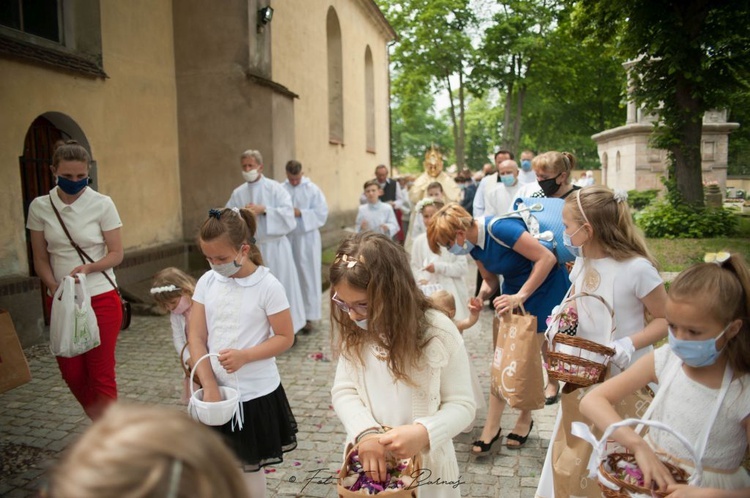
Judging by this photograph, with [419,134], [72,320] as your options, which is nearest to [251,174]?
[72,320]

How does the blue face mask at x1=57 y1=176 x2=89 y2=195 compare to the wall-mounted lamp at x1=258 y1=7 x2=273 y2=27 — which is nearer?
the blue face mask at x1=57 y1=176 x2=89 y2=195

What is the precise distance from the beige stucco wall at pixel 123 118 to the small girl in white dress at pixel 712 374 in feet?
23.2

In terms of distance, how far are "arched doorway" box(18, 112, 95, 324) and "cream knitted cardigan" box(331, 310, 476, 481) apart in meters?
6.23

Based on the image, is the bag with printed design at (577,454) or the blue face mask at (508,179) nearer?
the bag with printed design at (577,454)

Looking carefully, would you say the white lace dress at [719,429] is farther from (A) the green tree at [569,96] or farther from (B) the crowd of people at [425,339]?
(A) the green tree at [569,96]

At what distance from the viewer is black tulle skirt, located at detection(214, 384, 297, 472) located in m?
3.12

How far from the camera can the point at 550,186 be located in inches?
201

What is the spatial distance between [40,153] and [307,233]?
349cm

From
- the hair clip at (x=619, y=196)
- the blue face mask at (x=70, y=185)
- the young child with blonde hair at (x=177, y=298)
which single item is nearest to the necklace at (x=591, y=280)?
the hair clip at (x=619, y=196)

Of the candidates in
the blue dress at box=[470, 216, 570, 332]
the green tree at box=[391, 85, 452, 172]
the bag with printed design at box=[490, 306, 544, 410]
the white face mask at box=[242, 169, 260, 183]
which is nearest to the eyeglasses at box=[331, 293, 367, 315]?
the bag with printed design at box=[490, 306, 544, 410]

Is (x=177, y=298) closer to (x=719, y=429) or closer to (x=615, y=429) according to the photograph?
(x=615, y=429)

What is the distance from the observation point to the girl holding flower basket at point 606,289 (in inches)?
113

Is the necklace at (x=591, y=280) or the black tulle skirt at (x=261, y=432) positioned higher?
the necklace at (x=591, y=280)

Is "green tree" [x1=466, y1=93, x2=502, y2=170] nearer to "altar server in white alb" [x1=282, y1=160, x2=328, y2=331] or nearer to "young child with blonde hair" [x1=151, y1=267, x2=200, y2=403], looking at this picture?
"altar server in white alb" [x1=282, y1=160, x2=328, y2=331]
